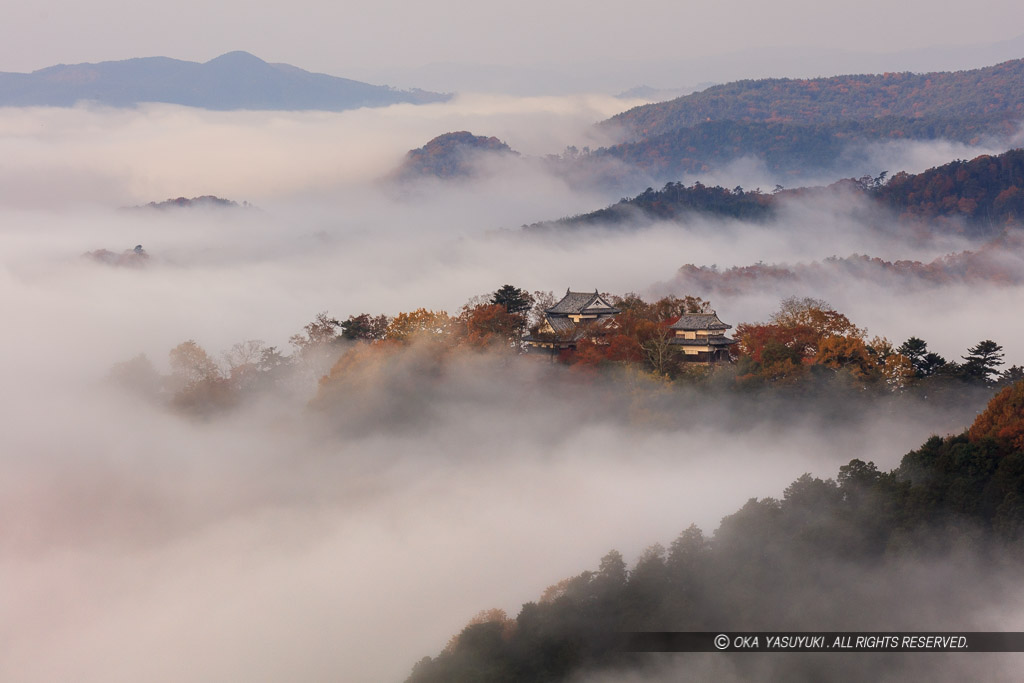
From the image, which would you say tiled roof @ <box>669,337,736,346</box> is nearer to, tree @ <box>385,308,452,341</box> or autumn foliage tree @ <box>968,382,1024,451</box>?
tree @ <box>385,308,452,341</box>

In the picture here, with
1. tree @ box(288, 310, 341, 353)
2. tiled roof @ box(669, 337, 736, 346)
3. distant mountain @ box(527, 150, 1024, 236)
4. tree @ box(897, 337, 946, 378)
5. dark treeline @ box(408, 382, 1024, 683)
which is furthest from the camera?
distant mountain @ box(527, 150, 1024, 236)

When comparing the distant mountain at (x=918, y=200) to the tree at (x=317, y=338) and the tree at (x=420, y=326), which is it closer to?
the tree at (x=317, y=338)

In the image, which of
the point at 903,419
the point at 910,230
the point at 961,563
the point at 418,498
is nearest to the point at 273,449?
the point at 418,498

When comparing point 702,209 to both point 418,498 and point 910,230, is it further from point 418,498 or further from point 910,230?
point 418,498

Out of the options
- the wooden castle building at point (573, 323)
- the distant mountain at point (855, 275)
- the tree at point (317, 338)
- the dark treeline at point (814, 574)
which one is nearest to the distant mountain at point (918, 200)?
the distant mountain at point (855, 275)

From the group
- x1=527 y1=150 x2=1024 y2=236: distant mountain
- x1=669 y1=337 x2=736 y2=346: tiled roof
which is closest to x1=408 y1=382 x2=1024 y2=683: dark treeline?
x1=669 y1=337 x2=736 y2=346: tiled roof
